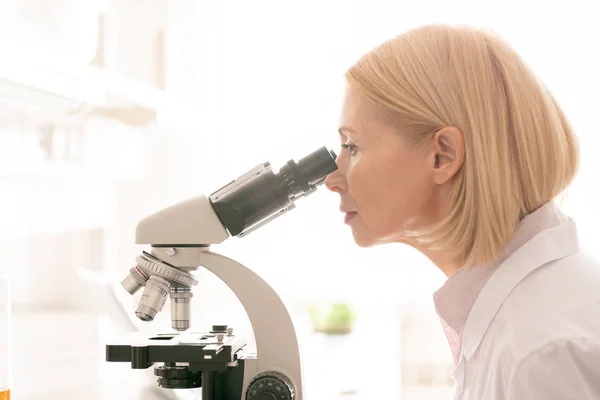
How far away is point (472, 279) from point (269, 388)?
13.9 inches

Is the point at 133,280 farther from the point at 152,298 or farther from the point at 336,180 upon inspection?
the point at 336,180

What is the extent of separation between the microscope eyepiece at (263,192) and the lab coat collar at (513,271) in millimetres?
321

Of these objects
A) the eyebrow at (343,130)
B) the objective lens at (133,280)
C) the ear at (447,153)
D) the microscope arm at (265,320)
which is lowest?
the microscope arm at (265,320)

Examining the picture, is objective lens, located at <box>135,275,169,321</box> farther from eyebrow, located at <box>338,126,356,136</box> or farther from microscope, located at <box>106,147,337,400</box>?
eyebrow, located at <box>338,126,356,136</box>

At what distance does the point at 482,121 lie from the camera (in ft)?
3.39

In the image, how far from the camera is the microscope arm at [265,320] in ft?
3.81

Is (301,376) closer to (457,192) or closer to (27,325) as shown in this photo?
(457,192)

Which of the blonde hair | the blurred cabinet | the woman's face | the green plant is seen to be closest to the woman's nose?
the woman's face

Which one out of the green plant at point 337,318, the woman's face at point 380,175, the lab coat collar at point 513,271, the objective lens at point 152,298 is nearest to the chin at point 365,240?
the woman's face at point 380,175

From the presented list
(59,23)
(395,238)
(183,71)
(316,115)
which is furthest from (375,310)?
(59,23)

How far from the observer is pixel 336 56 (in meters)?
2.54

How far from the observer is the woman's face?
1109mm

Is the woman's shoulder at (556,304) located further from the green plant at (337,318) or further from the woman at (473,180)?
the green plant at (337,318)

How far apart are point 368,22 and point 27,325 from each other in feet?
5.39
